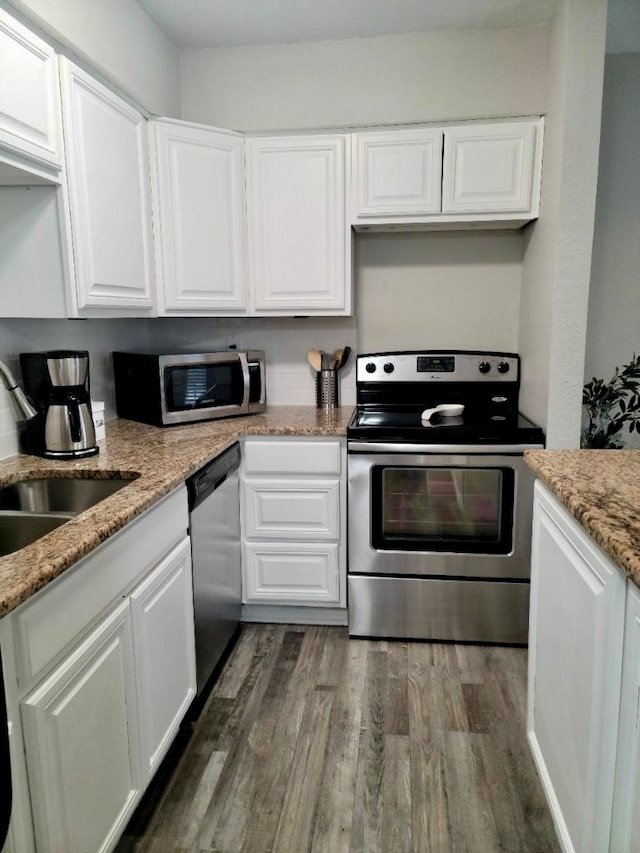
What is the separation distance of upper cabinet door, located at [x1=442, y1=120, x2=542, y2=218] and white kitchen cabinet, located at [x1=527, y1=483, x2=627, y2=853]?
57.3 inches

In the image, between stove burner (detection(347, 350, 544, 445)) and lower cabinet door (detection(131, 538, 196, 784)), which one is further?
stove burner (detection(347, 350, 544, 445))

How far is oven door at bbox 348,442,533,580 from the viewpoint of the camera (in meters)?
2.35

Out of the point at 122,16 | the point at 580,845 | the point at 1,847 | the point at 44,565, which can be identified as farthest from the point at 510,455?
the point at 122,16

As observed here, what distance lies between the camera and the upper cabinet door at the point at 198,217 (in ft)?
7.88

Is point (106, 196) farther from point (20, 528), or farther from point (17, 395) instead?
point (20, 528)

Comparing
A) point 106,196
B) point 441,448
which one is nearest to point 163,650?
point 441,448

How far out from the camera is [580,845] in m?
1.19

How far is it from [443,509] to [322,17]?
6.88 ft

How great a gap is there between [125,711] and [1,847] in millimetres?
476

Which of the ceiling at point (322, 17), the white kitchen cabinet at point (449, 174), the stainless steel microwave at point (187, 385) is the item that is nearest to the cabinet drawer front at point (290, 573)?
the stainless steel microwave at point (187, 385)

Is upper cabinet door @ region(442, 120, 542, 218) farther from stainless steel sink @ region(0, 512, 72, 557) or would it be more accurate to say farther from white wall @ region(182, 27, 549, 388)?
stainless steel sink @ region(0, 512, 72, 557)

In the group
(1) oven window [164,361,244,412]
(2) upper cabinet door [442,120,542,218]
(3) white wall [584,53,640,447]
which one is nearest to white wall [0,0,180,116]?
(1) oven window [164,361,244,412]

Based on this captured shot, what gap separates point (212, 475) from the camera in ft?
6.84

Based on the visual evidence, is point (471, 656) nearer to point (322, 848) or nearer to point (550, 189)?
point (322, 848)
